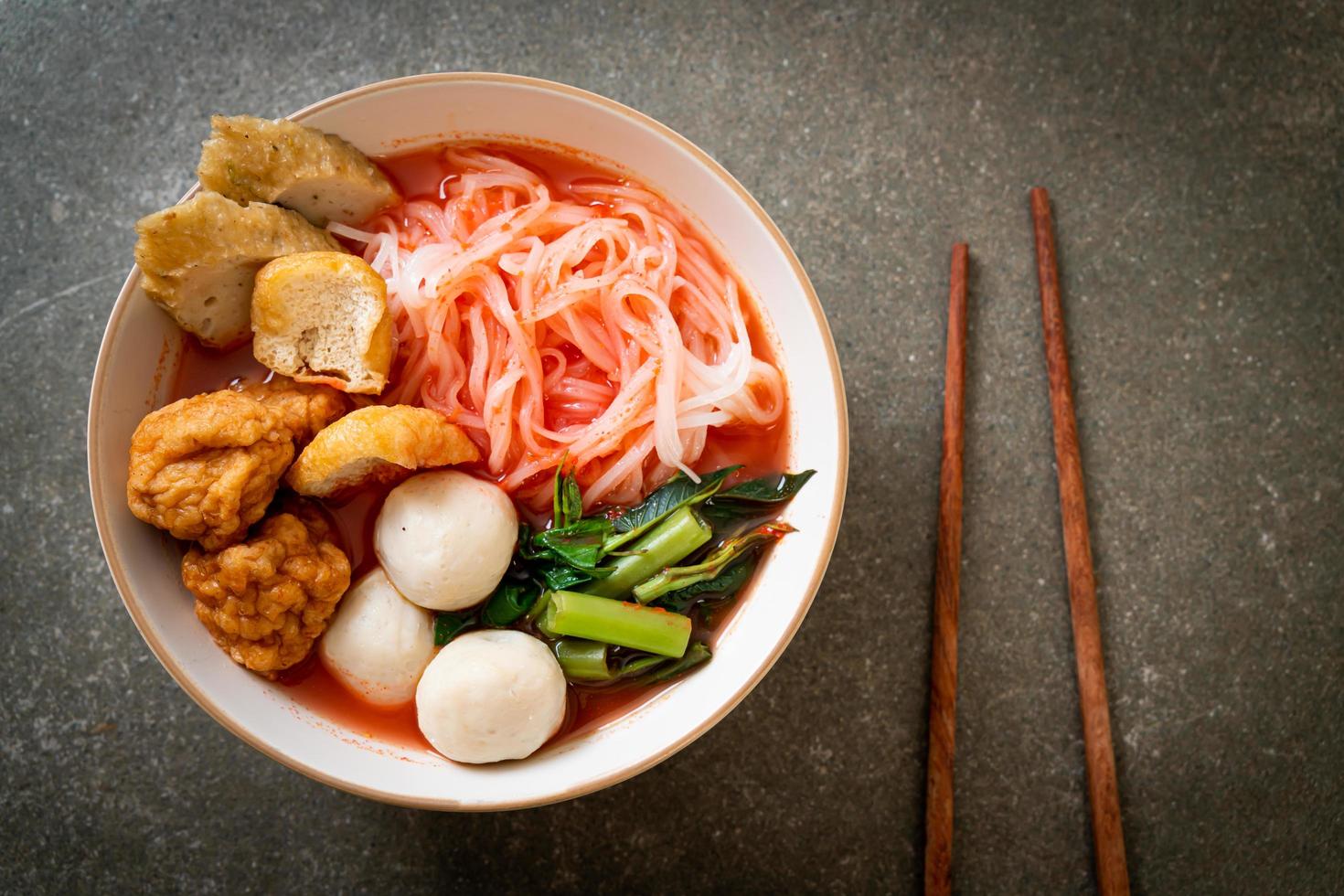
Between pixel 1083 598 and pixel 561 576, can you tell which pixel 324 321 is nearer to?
pixel 561 576

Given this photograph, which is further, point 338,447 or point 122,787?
point 122,787

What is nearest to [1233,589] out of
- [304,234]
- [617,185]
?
[617,185]

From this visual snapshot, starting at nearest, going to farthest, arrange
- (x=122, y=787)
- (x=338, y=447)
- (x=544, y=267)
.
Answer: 1. (x=338, y=447)
2. (x=544, y=267)
3. (x=122, y=787)

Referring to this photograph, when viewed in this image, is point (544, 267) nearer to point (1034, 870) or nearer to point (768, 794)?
point (768, 794)

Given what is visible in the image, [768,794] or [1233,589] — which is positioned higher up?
[1233,589]

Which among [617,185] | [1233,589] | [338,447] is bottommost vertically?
[338,447]

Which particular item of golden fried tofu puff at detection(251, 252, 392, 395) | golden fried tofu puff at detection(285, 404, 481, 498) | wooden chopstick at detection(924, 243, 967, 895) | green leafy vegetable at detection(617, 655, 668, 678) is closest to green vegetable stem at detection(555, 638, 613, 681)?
green leafy vegetable at detection(617, 655, 668, 678)
